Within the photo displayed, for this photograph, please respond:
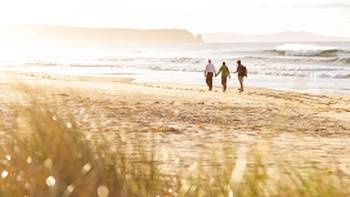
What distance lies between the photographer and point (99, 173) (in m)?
3.72

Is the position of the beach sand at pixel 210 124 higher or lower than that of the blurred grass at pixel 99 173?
lower

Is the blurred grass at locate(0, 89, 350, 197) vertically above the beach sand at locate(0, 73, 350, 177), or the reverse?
the blurred grass at locate(0, 89, 350, 197)

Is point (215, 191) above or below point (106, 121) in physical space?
above

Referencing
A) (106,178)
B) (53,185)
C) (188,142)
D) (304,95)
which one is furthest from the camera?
(304,95)

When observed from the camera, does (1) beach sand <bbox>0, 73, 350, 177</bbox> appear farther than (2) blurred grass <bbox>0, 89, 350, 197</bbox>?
Yes

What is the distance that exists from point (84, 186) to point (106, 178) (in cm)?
16

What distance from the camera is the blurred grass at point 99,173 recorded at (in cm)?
346

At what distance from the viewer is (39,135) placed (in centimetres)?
423

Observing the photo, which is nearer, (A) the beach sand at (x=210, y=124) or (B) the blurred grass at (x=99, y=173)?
(B) the blurred grass at (x=99, y=173)

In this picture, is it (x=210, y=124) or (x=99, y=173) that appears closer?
(x=99, y=173)

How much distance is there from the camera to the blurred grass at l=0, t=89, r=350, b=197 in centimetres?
346

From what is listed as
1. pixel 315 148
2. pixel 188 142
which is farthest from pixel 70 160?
pixel 315 148

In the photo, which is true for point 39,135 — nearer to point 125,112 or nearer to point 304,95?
point 125,112

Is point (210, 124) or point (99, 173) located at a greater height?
point (99, 173)
